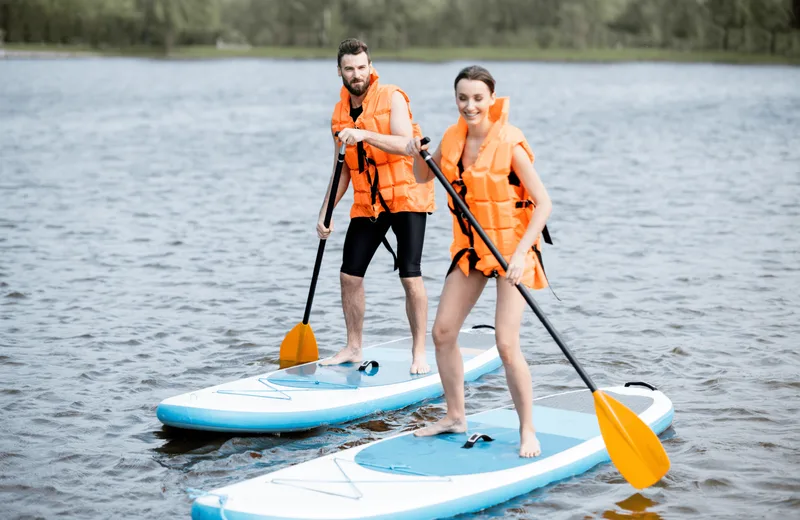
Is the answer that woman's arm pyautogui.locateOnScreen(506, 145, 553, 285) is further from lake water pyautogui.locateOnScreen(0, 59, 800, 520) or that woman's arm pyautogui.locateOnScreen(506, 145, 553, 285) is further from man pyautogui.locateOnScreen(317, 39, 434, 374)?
man pyautogui.locateOnScreen(317, 39, 434, 374)

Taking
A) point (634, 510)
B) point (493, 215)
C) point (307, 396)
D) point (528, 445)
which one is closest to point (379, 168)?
point (307, 396)

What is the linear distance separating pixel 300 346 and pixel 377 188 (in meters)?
1.62

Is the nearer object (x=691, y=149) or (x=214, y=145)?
(x=691, y=149)

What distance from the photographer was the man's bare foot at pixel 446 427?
6.39 m

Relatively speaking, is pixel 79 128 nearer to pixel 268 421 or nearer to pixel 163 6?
pixel 268 421

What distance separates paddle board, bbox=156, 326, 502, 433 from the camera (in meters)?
6.94

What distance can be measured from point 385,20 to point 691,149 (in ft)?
337

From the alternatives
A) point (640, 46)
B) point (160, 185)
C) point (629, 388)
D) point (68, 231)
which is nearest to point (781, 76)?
point (640, 46)

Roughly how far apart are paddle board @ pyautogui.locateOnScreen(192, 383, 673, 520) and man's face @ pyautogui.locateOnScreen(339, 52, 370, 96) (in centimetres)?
221

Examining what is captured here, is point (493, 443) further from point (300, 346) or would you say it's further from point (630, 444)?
point (300, 346)

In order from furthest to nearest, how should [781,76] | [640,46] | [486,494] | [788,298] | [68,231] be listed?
[640,46] < [781,76] < [68,231] < [788,298] < [486,494]

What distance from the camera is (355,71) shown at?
285 inches

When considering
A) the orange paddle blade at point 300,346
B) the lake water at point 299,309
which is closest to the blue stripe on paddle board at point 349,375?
the lake water at point 299,309

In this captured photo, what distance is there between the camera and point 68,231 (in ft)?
52.0
